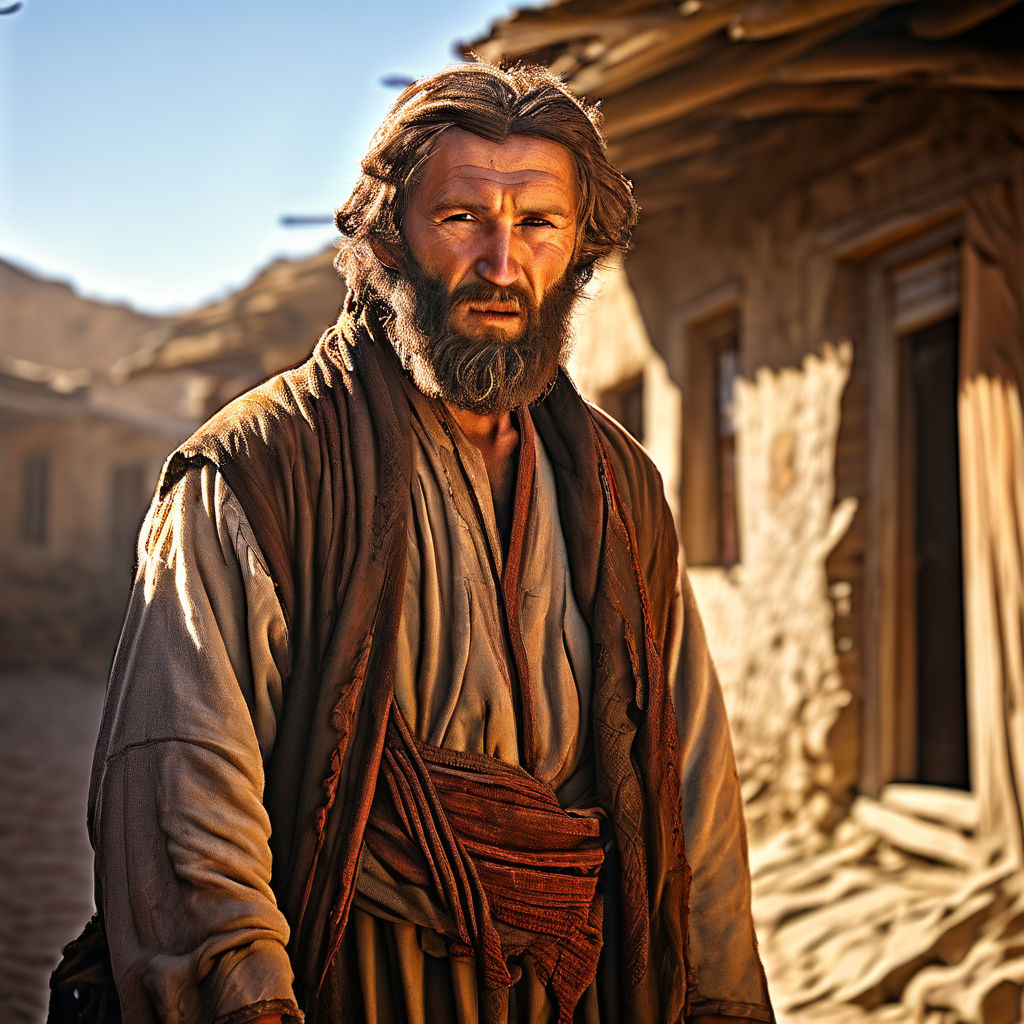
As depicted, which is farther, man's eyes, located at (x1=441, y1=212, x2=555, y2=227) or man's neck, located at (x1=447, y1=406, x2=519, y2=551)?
man's neck, located at (x1=447, y1=406, x2=519, y2=551)

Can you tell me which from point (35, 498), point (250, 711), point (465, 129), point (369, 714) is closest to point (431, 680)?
point (369, 714)

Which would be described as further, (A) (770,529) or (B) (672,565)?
(A) (770,529)

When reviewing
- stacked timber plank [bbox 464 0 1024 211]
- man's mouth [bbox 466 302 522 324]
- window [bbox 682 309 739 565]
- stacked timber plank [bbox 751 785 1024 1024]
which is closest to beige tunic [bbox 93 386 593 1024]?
man's mouth [bbox 466 302 522 324]

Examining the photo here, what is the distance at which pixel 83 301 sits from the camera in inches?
1292

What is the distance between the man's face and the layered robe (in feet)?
0.25

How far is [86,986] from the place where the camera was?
5.01 feet

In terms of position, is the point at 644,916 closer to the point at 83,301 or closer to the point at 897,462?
the point at 897,462

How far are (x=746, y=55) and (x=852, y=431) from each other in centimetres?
161

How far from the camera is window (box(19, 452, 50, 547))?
1858 centimetres

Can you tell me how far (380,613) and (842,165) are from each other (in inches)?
172

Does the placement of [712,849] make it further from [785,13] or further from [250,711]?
[785,13]

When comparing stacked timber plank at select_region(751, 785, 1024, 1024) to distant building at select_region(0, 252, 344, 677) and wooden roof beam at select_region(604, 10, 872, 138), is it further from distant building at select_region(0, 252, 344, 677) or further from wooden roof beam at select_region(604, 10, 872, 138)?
distant building at select_region(0, 252, 344, 677)

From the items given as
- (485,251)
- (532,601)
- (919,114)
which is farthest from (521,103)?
(919,114)

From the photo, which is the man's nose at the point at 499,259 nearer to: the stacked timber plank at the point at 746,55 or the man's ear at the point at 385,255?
the man's ear at the point at 385,255
